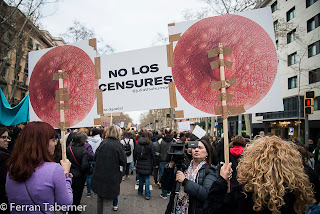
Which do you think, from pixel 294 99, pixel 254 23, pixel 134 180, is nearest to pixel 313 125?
pixel 294 99

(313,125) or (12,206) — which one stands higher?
(12,206)

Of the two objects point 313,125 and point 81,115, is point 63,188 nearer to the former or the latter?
point 81,115

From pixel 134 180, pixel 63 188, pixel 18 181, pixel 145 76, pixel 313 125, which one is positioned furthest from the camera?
pixel 313 125

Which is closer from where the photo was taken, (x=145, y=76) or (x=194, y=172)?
(x=194, y=172)

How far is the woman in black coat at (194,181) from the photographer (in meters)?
2.69

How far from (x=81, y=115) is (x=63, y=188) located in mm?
1890

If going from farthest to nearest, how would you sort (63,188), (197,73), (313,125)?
(313,125)
(197,73)
(63,188)

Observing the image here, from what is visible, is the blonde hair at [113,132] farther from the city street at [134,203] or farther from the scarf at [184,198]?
the city street at [134,203]

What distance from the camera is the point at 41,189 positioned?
193 centimetres

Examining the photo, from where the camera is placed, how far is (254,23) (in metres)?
3.10

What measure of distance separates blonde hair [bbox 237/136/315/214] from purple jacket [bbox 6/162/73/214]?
1.58 meters

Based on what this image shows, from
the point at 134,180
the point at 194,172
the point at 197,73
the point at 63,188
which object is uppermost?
the point at 197,73

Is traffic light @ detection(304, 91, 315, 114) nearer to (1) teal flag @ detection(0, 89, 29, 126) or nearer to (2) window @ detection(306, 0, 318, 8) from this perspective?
(1) teal flag @ detection(0, 89, 29, 126)

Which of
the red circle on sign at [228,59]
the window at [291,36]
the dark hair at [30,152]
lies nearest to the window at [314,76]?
the window at [291,36]
